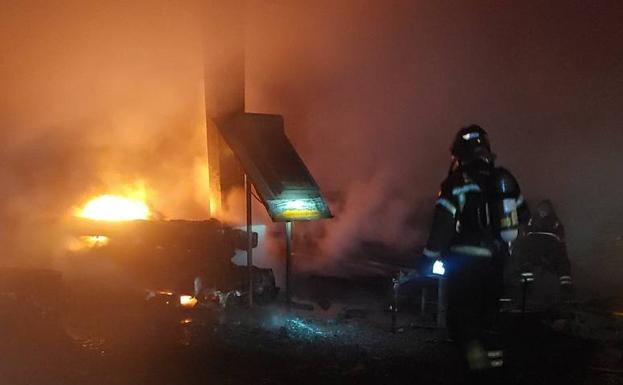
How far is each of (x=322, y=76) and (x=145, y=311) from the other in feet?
22.4

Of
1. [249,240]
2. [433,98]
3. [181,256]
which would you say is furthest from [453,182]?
[433,98]

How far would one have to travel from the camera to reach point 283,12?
34.9ft

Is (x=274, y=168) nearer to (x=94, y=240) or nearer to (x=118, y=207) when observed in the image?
(x=94, y=240)

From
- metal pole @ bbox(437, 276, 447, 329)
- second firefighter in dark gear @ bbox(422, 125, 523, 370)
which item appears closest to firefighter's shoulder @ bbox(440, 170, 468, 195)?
second firefighter in dark gear @ bbox(422, 125, 523, 370)

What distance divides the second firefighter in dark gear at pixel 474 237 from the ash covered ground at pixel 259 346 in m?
0.61

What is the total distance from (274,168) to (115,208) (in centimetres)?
418

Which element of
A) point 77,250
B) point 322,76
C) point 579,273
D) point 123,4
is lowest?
point 579,273

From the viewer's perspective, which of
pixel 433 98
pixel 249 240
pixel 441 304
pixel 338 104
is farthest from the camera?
pixel 338 104

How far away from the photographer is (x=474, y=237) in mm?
4496

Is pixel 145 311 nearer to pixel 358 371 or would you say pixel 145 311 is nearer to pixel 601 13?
pixel 358 371

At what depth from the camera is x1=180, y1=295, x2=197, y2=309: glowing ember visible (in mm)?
7031

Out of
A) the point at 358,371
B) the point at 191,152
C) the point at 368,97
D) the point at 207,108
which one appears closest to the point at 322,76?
the point at 368,97

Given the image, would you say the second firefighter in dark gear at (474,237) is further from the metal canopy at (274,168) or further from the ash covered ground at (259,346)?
the metal canopy at (274,168)

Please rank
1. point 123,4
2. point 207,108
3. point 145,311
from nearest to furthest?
point 145,311 < point 207,108 < point 123,4
